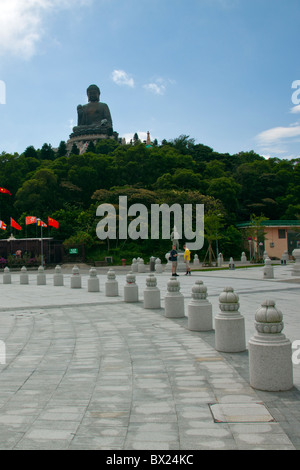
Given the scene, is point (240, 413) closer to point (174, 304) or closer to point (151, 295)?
point (174, 304)

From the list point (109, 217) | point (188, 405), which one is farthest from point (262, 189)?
point (188, 405)

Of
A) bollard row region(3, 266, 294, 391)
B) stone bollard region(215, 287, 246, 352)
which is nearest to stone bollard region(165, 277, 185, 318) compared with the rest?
bollard row region(3, 266, 294, 391)

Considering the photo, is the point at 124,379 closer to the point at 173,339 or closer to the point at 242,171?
the point at 173,339

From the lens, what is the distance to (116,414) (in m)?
4.32

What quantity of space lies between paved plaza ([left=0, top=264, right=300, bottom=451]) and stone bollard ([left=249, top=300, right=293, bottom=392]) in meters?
0.13

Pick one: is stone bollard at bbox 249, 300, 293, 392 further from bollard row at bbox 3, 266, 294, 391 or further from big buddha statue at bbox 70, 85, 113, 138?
big buddha statue at bbox 70, 85, 113, 138

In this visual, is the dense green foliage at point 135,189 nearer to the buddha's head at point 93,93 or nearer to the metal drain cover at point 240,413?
the buddha's head at point 93,93

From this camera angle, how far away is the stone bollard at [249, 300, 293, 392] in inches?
195

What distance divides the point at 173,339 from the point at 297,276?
16.0 m

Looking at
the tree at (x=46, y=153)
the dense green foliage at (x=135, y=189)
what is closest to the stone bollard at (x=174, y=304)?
the dense green foliage at (x=135, y=189)

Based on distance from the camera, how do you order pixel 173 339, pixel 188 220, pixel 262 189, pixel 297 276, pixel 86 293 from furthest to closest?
pixel 262 189 < pixel 188 220 < pixel 297 276 < pixel 86 293 < pixel 173 339

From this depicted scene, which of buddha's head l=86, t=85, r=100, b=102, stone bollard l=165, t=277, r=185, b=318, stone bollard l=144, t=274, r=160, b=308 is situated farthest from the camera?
buddha's head l=86, t=85, r=100, b=102

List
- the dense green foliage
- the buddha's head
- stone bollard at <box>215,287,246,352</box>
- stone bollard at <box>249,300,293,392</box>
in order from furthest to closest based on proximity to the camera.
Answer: the buddha's head < the dense green foliage < stone bollard at <box>215,287,246,352</box> < stone bollard at <box>249,300,293,392</box>

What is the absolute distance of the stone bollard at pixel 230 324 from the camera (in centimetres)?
673
